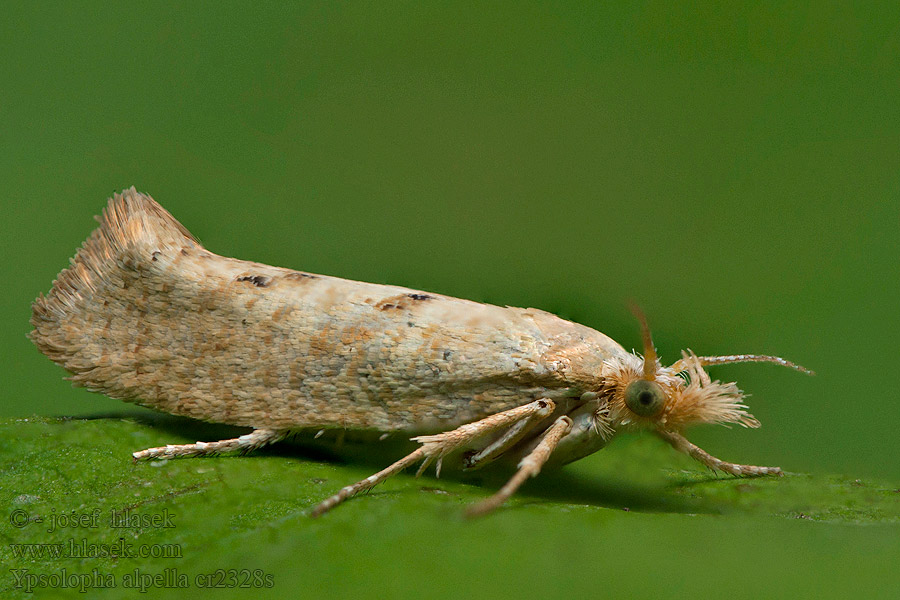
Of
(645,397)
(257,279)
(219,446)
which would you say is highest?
(257,279)

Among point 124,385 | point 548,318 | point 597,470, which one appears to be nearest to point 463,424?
point 548,318

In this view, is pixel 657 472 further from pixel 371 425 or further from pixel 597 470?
pixel 371 425

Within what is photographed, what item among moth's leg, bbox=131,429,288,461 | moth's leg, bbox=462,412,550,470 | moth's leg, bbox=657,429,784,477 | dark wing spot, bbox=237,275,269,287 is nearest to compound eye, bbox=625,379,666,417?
moth's leg, bbox=657,429,784,477

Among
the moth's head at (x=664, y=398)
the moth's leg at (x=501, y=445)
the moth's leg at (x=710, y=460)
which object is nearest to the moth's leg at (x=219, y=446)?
the moth's leg at (x=501, y=445)

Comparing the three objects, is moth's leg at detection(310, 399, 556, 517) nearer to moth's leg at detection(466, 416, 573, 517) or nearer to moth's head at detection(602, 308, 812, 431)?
moth's leg at detection(466, 416, 573, 517)

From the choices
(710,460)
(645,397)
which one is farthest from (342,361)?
(710,460)

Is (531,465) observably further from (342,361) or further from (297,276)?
(297,276)

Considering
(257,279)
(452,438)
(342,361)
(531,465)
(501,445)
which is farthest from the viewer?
(257,279)
